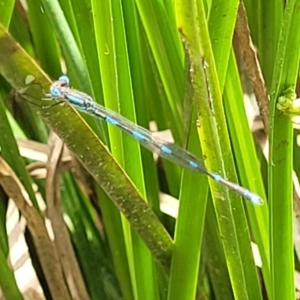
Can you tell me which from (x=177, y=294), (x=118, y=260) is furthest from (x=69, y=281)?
(x=177, y=294)

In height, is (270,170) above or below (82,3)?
below

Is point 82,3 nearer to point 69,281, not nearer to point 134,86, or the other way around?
point 134,86

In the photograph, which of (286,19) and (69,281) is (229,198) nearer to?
(286,19)

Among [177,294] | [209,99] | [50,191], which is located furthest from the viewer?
[50,191]

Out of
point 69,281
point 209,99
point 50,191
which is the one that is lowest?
point 69,281

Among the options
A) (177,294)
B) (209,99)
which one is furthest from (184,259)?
(209,99)

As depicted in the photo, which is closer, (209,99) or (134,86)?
(209,99)

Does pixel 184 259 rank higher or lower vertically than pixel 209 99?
lower

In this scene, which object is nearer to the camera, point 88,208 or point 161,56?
point 161,56

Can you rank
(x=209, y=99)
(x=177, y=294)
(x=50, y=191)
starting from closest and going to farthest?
(x=209, y=99)
(x=177, y=294)
(x=50, y=191)
